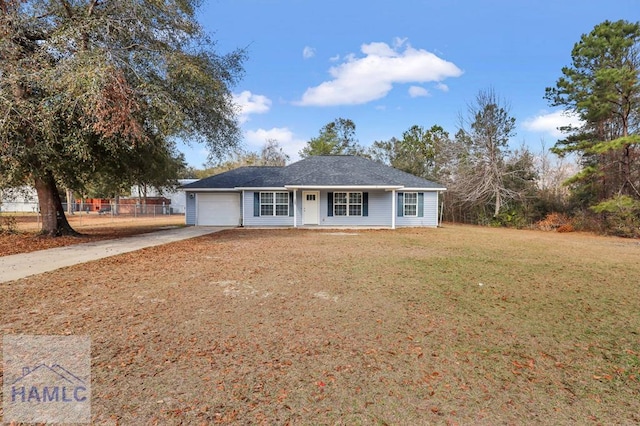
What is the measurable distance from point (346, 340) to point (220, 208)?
17.4 meters

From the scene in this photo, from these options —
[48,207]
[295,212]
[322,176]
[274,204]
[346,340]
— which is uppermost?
[322,176]

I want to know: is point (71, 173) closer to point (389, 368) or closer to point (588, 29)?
point (389, 368)

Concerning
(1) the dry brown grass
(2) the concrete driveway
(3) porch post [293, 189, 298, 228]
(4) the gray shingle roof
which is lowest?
(1) the dry brown grass

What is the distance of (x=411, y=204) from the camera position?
1933 centimetres

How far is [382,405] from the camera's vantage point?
2.42 m

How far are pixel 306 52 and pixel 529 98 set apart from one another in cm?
1505

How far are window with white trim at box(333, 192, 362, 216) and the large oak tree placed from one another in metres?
8.71

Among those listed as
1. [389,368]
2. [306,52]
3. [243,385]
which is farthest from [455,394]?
[306,52]

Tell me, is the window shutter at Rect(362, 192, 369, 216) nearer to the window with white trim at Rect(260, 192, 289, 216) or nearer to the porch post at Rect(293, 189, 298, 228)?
the porch post at Rect(293, 189, 298, 228)

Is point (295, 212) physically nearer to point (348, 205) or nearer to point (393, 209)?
point (348, 205)

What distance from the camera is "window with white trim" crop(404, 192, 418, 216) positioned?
19266 mm

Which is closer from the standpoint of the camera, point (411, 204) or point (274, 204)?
point (274, 204)

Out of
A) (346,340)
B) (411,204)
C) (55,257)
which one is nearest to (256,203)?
(411,204)

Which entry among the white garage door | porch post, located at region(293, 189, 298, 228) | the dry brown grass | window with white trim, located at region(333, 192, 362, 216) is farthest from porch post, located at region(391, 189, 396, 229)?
the dry brown grass
